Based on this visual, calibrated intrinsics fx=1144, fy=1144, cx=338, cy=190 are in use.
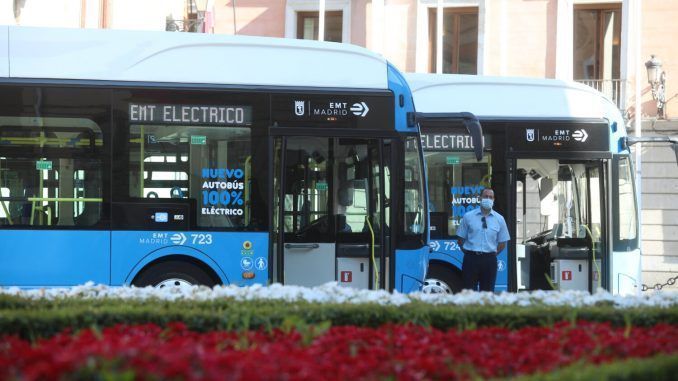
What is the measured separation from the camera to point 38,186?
11.8m

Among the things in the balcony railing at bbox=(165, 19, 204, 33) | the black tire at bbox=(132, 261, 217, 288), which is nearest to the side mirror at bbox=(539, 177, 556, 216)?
the black tire at bbox=(132, 261, 217, 288)

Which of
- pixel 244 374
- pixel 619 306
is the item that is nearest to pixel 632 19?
pixel 619 306

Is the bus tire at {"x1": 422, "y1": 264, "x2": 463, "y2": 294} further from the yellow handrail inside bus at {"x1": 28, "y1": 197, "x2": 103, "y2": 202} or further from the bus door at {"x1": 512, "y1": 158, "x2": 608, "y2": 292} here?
the yellow handrail inside bus at {"x1": 28, "y1": 197, "x2": 103, "y2": 202}

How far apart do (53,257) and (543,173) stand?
7.26m

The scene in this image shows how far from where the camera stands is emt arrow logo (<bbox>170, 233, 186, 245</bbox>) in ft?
39.7

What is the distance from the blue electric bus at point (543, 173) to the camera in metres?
15.1

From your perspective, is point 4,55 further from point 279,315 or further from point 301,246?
point 279,315

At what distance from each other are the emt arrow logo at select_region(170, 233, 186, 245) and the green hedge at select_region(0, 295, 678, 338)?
376 centimetres

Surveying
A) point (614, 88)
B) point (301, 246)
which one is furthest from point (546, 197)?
point (614, 88)

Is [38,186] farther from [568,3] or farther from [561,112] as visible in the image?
[568,3]

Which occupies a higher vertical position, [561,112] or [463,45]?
[463,45]

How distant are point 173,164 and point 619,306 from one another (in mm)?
5409

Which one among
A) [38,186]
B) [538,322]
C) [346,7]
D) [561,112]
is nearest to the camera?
[538,322]

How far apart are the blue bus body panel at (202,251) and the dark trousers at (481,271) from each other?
2.82 m
